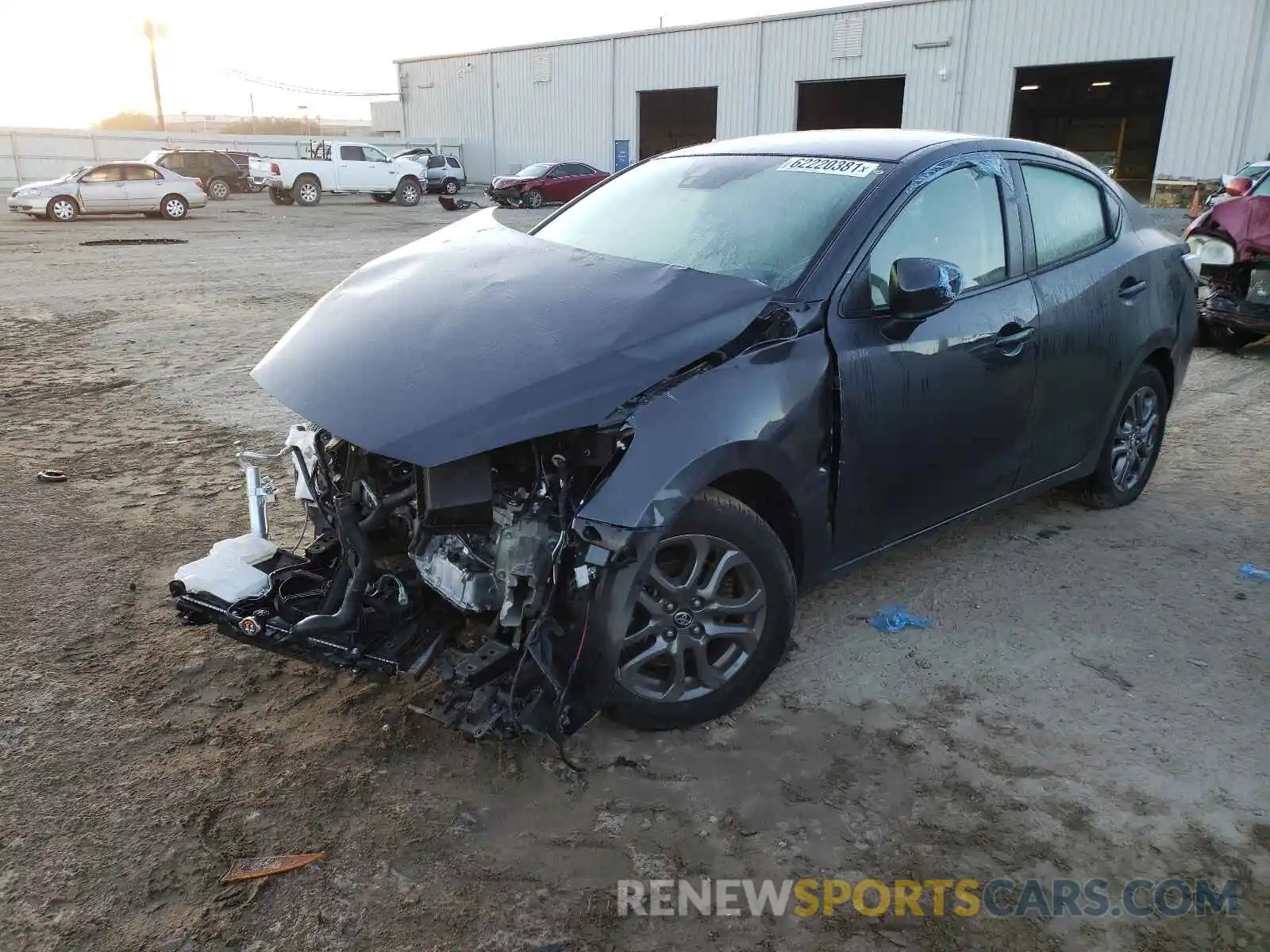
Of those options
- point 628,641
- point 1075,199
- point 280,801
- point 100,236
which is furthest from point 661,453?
point 100,236

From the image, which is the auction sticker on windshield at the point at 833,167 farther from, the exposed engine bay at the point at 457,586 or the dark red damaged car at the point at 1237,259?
the dark red damaged car at the point at 1237,259

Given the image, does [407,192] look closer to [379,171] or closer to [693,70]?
[379,171]

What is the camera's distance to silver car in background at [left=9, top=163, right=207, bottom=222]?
23.0 metres

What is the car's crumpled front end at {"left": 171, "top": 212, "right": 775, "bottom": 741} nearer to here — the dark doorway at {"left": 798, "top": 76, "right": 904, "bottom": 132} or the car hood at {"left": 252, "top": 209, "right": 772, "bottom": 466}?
the car hood at {"left": 252, "top": 209, "right": 772, "bottom": 466}

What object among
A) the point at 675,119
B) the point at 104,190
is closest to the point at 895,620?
the point at 104,190

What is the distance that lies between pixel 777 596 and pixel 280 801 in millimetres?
1672

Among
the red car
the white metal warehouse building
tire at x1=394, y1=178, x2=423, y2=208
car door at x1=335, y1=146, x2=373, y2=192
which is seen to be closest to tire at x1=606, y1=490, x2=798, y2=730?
the white metal warehouse building

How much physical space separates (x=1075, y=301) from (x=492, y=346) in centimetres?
272

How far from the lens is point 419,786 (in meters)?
2.91

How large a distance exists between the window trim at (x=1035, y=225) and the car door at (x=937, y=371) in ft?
0.25

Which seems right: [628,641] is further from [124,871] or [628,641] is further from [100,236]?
[100,236]

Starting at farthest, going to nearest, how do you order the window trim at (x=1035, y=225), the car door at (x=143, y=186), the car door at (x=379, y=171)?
the car door at (x=379, y=171), the car door at (x=143, y=186), the window trim at (x=1035, y=225)

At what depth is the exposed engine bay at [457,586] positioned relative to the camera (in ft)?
9.05

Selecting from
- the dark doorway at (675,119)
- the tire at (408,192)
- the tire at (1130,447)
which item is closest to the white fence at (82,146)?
the tire at (408,192)
